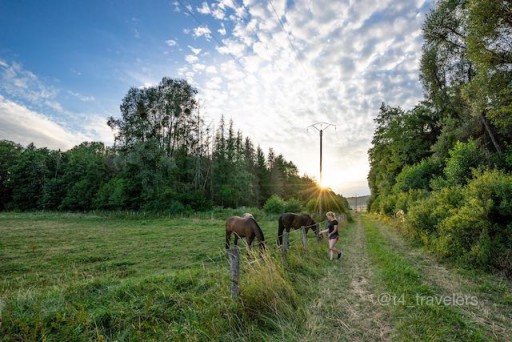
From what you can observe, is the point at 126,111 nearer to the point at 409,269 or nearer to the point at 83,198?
the point at 83,198

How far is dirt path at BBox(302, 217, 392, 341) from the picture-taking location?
12.4ft

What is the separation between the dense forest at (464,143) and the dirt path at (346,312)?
345 cm

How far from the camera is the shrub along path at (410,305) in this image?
378cm

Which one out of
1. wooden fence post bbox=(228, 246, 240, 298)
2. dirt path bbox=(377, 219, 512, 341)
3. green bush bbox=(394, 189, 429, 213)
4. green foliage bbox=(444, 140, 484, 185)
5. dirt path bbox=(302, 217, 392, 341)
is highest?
green foliage bbox=(444, 140, 484, 185)

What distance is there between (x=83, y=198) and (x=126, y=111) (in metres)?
21.8

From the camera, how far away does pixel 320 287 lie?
5.96 metres

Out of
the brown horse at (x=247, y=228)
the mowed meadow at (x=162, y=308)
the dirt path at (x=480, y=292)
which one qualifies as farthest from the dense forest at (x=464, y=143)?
the brown horse at (x=247, y=228)

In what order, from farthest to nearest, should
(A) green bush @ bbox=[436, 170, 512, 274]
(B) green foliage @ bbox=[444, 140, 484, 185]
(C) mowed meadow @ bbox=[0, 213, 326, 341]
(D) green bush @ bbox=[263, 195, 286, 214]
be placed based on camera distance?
(D) green bush @ bbox=[263, 195, 286, 214] < (B) green foliage @ bbox=[444, 140, 484, 185] < (A) green bush @ bbox=[436, 170, 512, 274] < (C) mowed meadow @ bbox=[0, 213, 326, 341]

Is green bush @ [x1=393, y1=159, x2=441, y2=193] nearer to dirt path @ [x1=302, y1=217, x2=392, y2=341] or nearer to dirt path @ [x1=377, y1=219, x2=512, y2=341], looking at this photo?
dirt path @ [x1=377, y1=219, x2=512, y2=341]

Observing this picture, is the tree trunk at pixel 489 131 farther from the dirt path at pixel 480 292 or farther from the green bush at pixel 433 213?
the dirt path at pixel 480 292

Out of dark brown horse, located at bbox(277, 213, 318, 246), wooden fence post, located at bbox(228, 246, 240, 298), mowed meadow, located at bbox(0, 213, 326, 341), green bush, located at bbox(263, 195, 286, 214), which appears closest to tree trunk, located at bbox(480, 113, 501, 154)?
dark brown horse, located at bbox(277, 213, 318, 246)

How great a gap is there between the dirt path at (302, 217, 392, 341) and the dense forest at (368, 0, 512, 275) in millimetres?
3448

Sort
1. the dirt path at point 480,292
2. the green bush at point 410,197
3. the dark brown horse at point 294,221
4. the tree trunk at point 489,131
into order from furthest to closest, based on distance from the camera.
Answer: the tree trunk at point 489,131, the green bush at point 410,197, the dark brown horse at point 294,221, the dirt path at point 480,292

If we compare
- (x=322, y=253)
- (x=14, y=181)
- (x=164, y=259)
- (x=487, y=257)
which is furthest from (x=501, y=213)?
(x=14, y=181)
